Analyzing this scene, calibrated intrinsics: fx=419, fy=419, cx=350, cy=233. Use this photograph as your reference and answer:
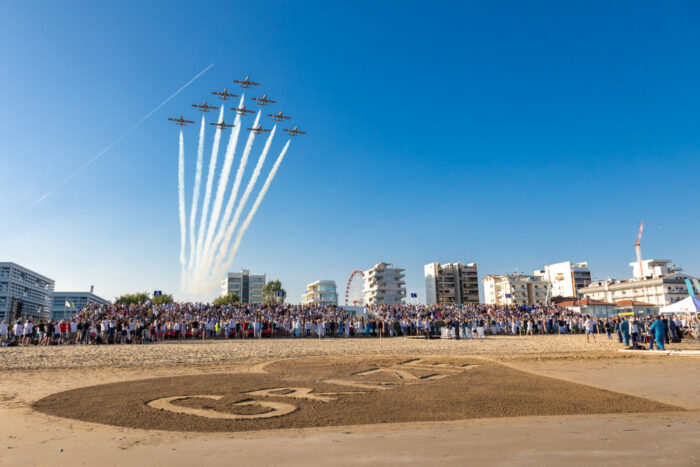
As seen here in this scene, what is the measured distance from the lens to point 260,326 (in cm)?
3397

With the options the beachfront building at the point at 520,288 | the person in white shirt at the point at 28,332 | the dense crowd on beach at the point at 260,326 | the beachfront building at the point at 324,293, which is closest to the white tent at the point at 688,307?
the dense crowd on beach at the point at 260,326

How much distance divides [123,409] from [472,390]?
7980 millimetres

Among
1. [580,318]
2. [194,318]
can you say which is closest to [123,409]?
[194,318]

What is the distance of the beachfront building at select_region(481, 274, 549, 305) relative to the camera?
134375 millimetres

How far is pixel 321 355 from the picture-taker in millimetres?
20828

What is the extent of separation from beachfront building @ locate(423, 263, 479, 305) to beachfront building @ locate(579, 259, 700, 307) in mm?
33933

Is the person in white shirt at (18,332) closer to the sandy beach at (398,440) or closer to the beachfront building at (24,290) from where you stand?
the sandy beach at (398,440)

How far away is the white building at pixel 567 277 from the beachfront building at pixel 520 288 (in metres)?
3.32

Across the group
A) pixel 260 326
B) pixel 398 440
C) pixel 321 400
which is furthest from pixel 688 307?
pixel 398 440

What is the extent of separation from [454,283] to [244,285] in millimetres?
84359

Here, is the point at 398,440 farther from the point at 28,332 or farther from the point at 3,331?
the point at 3,331

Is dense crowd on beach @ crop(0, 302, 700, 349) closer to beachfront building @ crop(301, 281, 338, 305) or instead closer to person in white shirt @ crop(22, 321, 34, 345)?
person in white shirt @ crop(22, 321, 34, 345)

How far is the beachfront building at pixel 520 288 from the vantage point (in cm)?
13438

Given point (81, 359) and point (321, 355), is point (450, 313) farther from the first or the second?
point (81, 359)
